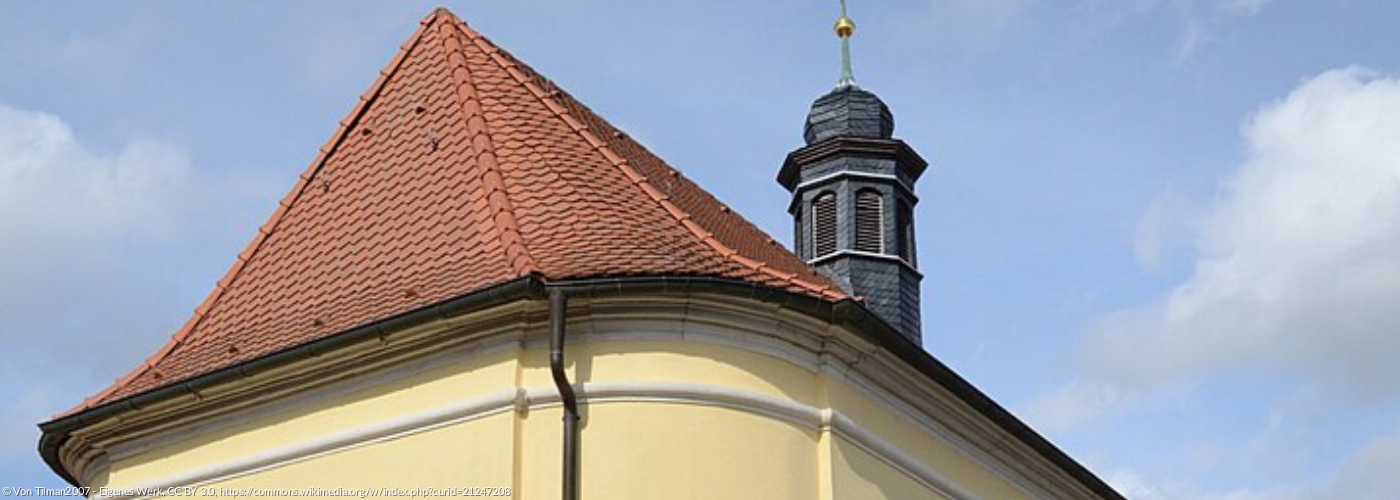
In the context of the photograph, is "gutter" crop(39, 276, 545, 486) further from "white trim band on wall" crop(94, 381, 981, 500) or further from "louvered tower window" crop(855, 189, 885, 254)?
"louvered tower window" crop(855, 189, 885, 254)

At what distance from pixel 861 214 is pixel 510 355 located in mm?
8375

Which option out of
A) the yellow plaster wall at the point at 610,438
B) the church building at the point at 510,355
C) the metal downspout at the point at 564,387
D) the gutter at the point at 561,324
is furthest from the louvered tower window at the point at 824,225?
the metal downspout at the point at 564,387

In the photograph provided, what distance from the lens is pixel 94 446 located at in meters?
15.3

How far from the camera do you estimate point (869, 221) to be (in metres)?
21.5

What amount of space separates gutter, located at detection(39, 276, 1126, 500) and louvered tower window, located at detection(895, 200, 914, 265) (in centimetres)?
573

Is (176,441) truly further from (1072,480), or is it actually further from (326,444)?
(1072,480)

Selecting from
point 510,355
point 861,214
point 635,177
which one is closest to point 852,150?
point 861,214

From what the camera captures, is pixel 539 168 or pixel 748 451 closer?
pixel 748 451

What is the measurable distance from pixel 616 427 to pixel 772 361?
119cm

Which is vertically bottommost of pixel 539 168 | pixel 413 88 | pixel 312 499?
pixel 312 499

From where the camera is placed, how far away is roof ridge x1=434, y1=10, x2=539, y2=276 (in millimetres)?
14086

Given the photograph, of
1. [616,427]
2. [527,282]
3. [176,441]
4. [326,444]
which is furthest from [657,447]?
[176,441]

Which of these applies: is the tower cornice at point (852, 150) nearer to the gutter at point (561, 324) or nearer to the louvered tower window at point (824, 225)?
the louvered tower window at point (824, 225)

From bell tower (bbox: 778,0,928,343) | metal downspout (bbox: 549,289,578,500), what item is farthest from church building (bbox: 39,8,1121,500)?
bell tower (bbox: 778,0,928,343)
